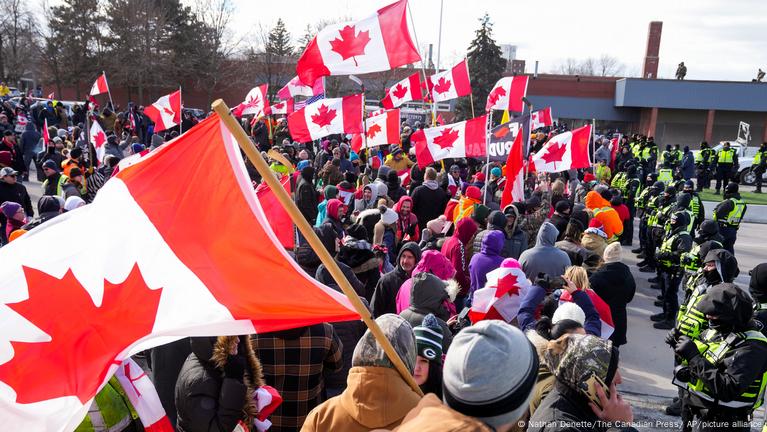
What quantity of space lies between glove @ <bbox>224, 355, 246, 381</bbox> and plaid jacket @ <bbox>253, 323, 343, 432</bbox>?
56 cm

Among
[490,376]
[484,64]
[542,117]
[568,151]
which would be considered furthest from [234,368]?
[484,64]

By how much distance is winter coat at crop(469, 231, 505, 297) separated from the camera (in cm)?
589

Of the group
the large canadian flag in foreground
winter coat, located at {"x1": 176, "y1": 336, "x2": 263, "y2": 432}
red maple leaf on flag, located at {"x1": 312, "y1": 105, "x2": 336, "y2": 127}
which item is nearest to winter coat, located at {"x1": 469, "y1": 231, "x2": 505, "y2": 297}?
winter coat, located at {"x1": 176, "y1": 336, "x2": 263, "y2": 432}

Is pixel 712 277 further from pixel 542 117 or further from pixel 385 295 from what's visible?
pixel 542 117

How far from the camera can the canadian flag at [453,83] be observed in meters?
13.1

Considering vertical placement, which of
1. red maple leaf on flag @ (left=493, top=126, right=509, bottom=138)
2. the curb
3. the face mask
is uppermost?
red maple leaf on flag @ (left=493, top=126, right=509, bottom=138)

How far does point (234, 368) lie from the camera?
3.07 m

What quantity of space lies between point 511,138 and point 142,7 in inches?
1724

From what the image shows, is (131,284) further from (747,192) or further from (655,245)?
(747,192)

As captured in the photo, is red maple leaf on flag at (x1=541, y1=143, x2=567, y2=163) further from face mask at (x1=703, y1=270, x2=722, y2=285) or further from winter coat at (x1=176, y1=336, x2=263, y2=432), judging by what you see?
winter coat at (x1=176, y1=336, x2=263, y2=432)

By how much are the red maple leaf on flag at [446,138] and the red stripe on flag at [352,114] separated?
2.43 m

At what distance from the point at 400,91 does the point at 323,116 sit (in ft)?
11.8

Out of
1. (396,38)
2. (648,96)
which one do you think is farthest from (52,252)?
(648,96)

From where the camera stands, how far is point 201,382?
2.98 metres
